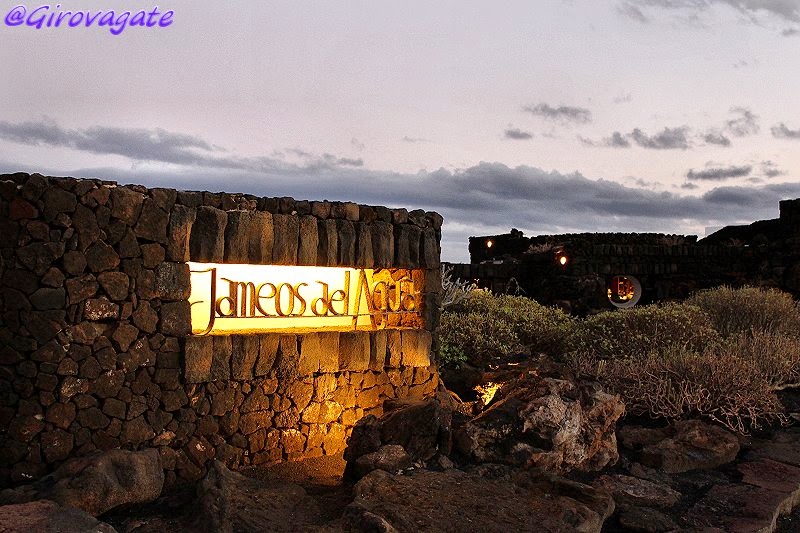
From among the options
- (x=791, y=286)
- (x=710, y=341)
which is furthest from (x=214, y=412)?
(x=791, y=286)

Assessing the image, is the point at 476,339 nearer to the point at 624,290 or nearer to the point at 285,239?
the point at 285,239

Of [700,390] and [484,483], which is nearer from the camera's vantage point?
[484,483]

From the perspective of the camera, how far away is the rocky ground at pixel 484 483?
4.33 m

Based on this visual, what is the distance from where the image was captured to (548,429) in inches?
227

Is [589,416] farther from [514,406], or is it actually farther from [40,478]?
[40,478]

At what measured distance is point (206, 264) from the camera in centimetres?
571

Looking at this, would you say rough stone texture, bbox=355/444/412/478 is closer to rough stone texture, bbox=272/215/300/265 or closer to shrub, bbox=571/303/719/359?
rough stone texture, bbox=272/215/300/265

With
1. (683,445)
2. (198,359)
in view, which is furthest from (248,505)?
(683,445)

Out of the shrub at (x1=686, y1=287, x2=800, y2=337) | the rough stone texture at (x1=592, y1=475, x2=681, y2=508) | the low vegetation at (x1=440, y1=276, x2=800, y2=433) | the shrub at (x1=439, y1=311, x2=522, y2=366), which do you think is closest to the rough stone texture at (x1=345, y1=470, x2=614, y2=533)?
the rough stone texture at (x1=592, y1=475, x2=681, y2=508)

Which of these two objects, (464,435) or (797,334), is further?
(797,334)

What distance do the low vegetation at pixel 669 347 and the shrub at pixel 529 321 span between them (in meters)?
0.02

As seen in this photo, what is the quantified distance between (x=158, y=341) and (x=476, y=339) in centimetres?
532

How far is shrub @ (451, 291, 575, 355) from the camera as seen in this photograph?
413 inches

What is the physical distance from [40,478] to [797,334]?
448 inches
